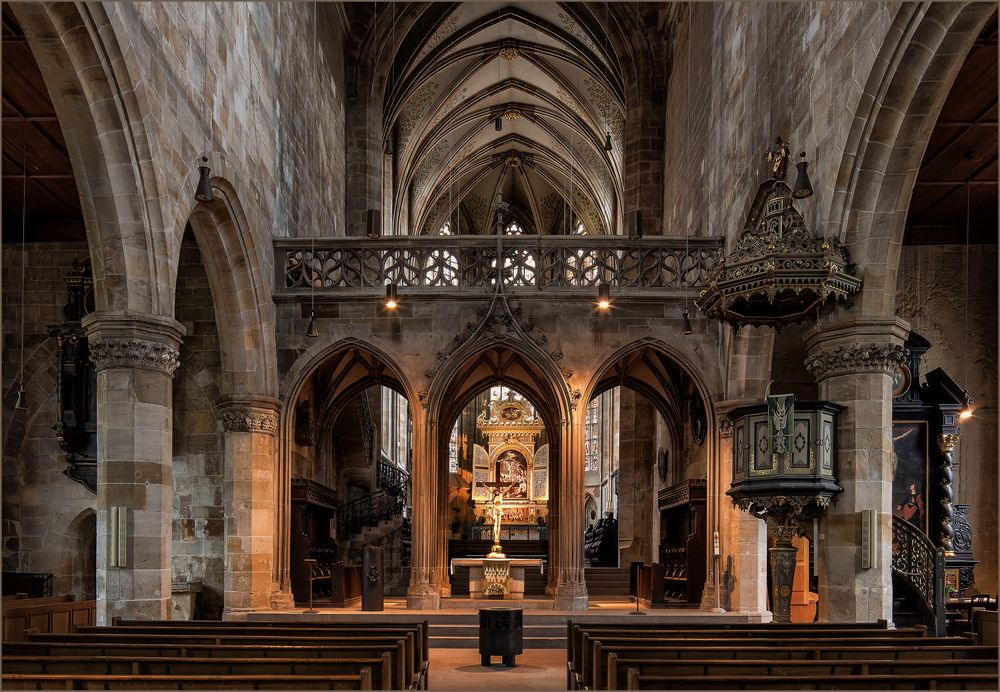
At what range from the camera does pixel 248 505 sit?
17078 millimetres

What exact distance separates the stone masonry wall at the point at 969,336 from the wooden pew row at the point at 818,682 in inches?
481

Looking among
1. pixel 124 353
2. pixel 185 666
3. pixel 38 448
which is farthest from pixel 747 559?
pixel 185 666

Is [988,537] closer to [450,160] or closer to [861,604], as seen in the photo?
[861,604]

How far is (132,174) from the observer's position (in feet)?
38.3

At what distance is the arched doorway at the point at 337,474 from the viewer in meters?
18.2

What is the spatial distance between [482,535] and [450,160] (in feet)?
43.0

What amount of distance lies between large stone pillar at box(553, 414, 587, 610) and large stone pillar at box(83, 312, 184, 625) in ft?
24.9

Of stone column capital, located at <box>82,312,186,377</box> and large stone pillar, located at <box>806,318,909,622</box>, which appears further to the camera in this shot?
stone column capital, located at <box>82,312,186,377</box>

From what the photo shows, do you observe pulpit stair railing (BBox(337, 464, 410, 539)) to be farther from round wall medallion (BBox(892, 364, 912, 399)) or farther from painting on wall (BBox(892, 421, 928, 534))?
round wall medallion (BBox(892, 364, 912, 399))

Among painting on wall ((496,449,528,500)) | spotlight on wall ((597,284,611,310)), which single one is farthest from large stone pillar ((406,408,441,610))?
painting on wall ((496,449,528,500))

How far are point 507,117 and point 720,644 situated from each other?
96.5 ft

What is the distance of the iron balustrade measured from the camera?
18234 mm

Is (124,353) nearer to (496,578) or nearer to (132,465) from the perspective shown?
(132,465)

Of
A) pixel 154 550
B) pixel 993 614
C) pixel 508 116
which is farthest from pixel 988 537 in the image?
pixel 508 116
